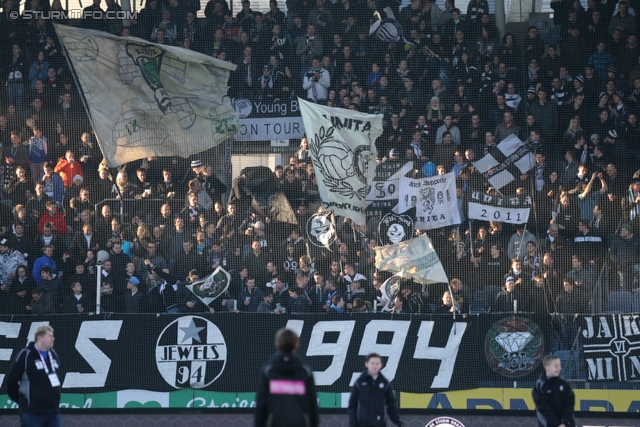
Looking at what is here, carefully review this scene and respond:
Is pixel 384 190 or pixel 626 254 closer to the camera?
pixel 626 254

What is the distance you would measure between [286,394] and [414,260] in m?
7.32

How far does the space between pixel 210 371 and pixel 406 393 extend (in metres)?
2.60

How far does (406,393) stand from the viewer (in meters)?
11.9

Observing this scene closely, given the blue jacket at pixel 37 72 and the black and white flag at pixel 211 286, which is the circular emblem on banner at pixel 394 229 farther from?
the blue jacket at pixel 37 72

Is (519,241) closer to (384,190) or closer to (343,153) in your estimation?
(384,190)

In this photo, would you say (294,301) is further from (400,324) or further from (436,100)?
(436,100)

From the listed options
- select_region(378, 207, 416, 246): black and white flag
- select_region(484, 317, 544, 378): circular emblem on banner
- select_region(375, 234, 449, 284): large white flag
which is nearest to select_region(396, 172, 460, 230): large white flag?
select_region(378, 207, 416, 246): black and white flag

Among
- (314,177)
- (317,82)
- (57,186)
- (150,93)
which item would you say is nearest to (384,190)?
(314,177)

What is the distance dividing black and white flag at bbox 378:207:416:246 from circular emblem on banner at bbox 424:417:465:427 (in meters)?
2.78

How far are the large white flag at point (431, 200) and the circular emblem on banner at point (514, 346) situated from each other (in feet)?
7.00

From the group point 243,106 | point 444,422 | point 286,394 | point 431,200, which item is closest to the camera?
point 286,394

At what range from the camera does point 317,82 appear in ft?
48.7

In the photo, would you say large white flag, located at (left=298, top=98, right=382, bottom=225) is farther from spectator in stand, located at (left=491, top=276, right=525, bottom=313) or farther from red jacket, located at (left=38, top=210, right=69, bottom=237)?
red jacket, located at (left=38, top=210, right=69, bottom=237)

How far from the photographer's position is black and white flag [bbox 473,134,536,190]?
13.7 m
